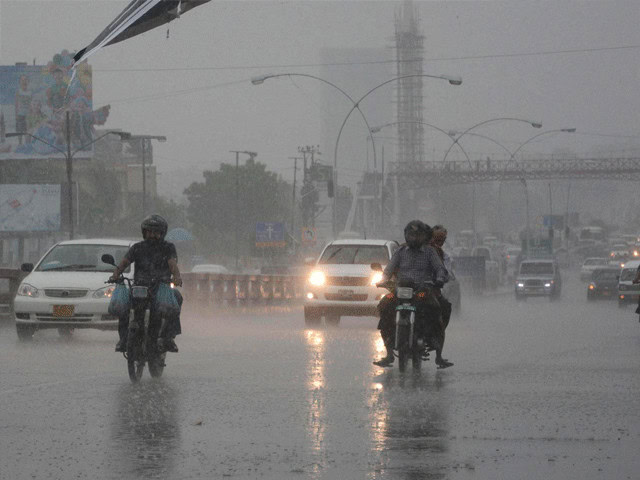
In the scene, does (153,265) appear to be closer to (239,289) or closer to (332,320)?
(332,320)

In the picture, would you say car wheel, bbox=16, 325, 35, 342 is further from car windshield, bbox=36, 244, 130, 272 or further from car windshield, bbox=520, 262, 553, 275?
car windshield, bbox=520, 262, 553, 275

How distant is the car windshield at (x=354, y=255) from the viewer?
2728 cm

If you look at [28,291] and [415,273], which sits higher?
[415,273]

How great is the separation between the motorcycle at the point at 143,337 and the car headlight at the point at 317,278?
12310 mm

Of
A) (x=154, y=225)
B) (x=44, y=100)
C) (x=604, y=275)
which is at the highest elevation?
(x=44, y=100)

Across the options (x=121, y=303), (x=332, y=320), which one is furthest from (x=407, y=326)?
(x=332, y=320)

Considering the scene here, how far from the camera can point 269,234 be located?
87562 millimetres

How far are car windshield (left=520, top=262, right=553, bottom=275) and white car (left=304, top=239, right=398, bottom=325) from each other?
28909 millimetres

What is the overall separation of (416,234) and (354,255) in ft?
40.2

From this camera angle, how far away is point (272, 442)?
9.43 meters

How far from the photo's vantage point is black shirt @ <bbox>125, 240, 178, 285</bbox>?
568 inches

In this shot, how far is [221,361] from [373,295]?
961cm

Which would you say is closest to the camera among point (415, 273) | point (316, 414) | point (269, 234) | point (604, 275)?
point (316, 414)

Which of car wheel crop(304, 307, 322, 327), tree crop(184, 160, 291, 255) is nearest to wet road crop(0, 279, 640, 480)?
car wheel crop(304, 307, 322, 327)
